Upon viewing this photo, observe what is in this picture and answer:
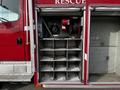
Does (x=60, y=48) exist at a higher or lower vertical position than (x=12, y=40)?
lower

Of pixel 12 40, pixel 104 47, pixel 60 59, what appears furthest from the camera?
pixel 104 47

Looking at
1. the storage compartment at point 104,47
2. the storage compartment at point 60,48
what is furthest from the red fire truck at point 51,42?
the storage compartment at point 104,47

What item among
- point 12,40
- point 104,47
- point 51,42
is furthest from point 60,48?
point 104,47

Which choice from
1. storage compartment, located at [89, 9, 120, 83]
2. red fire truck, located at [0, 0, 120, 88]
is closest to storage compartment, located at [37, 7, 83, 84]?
red fire truck, located at [0, 0, 120, 88]

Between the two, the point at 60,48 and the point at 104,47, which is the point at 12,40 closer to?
the point at 60,48

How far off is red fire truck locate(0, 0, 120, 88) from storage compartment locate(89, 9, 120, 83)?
107mm

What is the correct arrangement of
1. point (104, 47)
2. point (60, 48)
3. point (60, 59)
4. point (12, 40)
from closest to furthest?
point (12, 40) → point (60, 59) → point (60, 48) → point (104, 47)

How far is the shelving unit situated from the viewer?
4.06m

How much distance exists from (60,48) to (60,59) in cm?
27

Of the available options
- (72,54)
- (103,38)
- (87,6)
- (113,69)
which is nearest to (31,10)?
(87,6)

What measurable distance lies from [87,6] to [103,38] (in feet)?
4.66

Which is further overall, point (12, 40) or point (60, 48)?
point (60, 48)

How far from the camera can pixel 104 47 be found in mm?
4883

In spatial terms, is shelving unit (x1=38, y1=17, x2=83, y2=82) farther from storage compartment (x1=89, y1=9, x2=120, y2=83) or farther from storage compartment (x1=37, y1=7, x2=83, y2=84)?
storage compartment (x1=89, y1=9, x2=120, y2=83)
